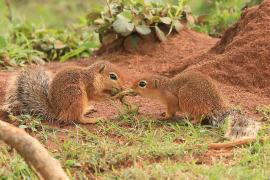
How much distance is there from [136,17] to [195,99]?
2.40m

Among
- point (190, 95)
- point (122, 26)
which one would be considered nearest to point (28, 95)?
point (190, 95)

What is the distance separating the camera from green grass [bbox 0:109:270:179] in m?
5.05

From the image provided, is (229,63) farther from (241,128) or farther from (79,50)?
(79,50)

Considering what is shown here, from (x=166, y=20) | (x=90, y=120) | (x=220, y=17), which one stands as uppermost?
(x=166, y=20)

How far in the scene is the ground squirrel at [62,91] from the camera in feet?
21.2

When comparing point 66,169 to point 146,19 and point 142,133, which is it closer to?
point 142,133

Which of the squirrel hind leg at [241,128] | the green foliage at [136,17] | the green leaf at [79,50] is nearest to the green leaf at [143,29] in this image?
the green foliage at [136,17]

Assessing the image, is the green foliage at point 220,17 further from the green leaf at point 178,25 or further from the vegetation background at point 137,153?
the vegetation background at point 137,153

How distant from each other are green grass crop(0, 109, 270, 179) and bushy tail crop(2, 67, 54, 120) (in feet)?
0.62

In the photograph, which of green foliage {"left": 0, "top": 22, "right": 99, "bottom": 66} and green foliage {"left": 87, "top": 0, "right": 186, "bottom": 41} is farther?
green foliage {"left": 0, "top": 22, "right": 99, "bottom": 66}

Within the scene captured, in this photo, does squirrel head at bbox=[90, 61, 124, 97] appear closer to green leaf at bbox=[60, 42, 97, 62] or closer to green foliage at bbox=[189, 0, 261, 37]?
green leaf at bbox=[60, 42, 97, 62]

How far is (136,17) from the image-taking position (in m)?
8.44

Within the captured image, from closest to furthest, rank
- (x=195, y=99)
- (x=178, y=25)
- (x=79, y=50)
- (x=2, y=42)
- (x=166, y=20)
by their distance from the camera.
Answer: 1. (x=195, y=99)
2. (x=166, y=20)
3. (x=178, y=25)
4. (x=2, y=42)
5. (x=79, y=50)

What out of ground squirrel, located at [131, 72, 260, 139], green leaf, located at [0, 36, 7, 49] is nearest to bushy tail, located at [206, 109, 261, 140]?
ground squirrel, located at [131, 72, 260, 139]
